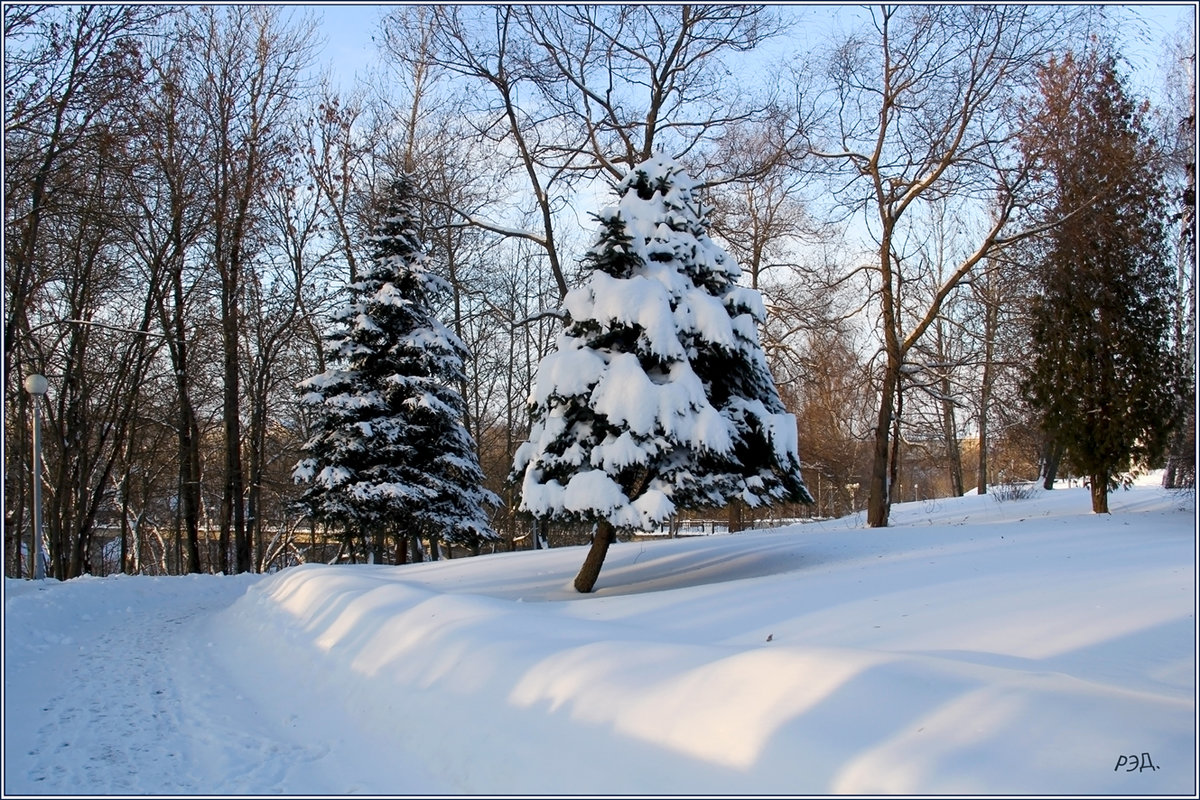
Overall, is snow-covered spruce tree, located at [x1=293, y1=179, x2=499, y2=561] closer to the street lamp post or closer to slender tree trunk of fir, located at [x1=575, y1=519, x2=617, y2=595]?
the street lamp post

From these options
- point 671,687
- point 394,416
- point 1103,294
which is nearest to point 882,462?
point 1103,294

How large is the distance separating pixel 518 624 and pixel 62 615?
831cm

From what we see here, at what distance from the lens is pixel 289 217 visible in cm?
2588

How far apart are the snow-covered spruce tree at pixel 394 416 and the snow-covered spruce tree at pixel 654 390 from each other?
8374 millimetres

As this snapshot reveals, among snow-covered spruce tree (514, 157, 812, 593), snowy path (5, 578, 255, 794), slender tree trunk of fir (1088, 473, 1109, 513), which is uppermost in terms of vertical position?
snow-covered spruce tree (514, 157, 812, 593)

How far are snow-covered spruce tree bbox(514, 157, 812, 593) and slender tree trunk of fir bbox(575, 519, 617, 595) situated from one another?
0.6 inches

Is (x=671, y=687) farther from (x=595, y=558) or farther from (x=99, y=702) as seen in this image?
(x=595, y=558)

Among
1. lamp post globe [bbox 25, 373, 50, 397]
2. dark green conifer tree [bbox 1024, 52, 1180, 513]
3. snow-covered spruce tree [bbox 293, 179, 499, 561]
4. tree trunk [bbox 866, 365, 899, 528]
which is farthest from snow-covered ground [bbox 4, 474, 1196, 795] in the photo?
snow-covered spruce tree [bbox 293, 179, 499, 561]

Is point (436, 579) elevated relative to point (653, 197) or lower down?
lower down

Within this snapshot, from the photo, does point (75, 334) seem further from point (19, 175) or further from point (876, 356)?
point (876, 356)

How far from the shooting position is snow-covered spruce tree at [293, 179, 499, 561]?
1866 cm

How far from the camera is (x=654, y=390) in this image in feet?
32.3

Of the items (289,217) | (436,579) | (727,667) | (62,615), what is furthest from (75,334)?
(727,667)

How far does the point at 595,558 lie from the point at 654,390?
2572 mm
